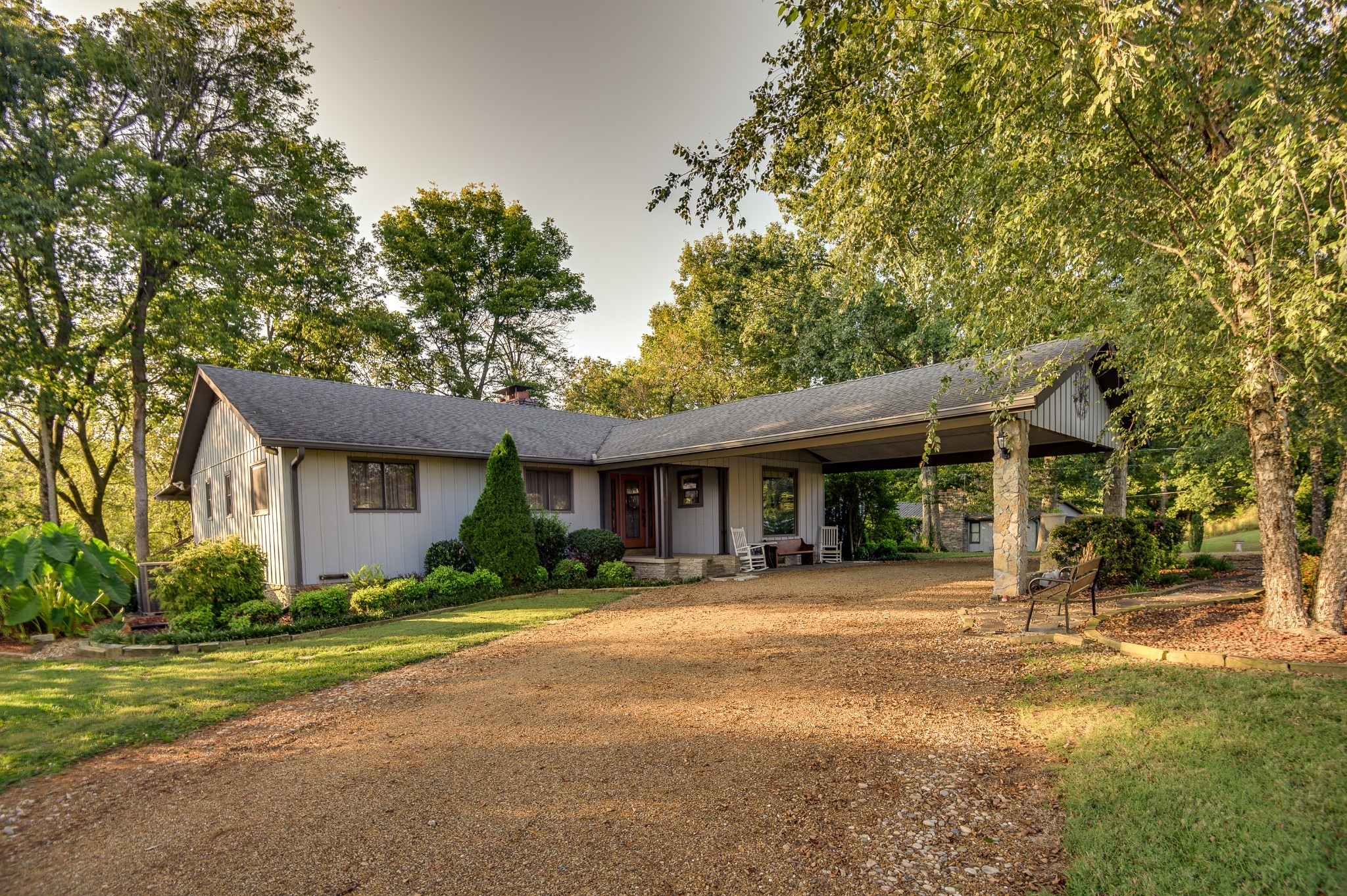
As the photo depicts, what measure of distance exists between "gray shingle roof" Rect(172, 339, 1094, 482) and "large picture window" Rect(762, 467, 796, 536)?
6.95 feet

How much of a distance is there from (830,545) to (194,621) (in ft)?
46.7

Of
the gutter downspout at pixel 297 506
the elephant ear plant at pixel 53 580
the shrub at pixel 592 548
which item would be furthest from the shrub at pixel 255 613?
the shrub at pixel 592 548

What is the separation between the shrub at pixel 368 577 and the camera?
10.4 m

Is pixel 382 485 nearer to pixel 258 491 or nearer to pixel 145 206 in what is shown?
pixel 258 491

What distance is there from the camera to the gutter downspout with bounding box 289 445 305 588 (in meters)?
10.9

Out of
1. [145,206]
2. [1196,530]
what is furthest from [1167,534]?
[145,206]

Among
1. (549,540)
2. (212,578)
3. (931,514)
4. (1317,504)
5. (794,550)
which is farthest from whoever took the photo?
(931,514)

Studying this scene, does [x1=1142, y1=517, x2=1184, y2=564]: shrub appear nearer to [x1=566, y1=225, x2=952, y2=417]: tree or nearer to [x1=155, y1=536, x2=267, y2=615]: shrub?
[x1=566, y1=225, x2=952, y2=417]: tree

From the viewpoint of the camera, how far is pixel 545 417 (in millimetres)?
17578

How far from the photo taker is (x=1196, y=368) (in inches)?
245

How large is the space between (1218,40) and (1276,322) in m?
2.21

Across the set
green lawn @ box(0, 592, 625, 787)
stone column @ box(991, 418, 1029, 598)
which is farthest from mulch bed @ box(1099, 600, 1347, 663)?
green lawn @ box(0, 592, 625, 787)

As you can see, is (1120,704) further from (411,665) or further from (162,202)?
(162,202)

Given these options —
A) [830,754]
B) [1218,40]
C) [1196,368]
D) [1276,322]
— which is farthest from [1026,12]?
[830,754]
